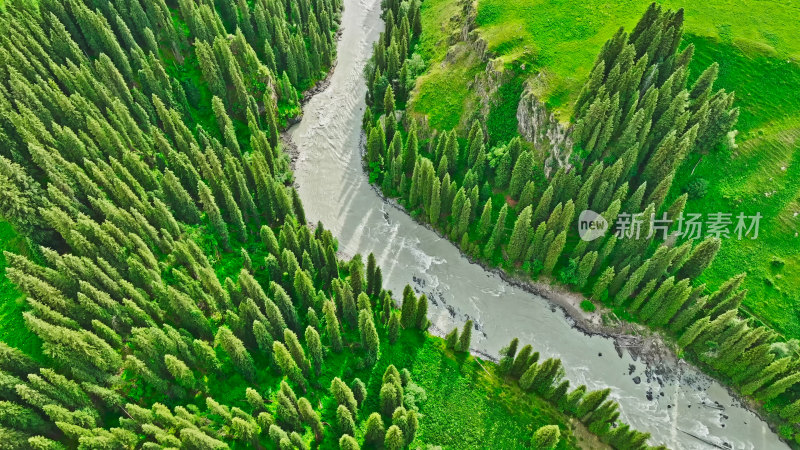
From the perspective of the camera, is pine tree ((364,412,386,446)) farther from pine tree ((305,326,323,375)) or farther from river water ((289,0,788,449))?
river water ((289,0,788,449))

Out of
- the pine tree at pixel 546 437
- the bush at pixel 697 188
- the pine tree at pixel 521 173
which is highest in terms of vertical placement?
the bush at pixel 697 188

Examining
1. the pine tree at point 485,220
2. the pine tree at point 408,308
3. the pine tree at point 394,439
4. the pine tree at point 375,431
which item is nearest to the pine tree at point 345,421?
the pine tree at point 375,431

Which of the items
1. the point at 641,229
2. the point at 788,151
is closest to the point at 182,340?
the point at 641,229

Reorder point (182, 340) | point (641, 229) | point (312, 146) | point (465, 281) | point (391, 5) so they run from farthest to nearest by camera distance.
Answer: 1. point (391, 5)
2. point (312, 146)
3. point (465, 281)
4. point (641, 229)
5. point (182, 340)

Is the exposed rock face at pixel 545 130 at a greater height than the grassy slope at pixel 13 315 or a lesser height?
greater

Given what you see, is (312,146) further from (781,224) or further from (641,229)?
(781,224)

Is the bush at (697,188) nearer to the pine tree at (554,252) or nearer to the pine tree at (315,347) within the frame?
the pine tree at (554,252)

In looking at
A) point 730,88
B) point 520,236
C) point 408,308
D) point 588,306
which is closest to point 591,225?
point 520,236
